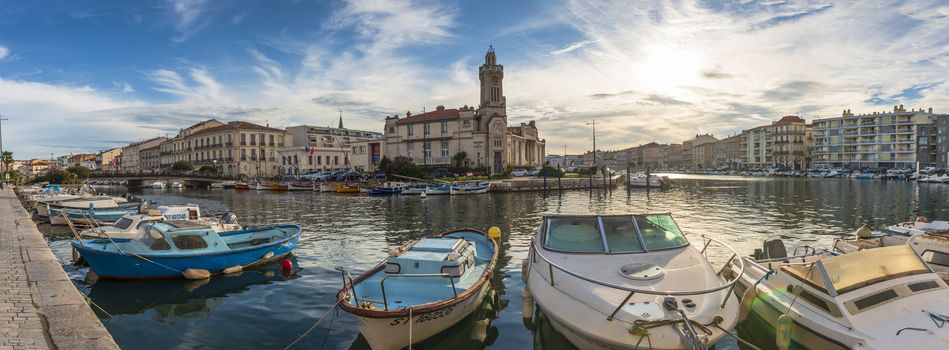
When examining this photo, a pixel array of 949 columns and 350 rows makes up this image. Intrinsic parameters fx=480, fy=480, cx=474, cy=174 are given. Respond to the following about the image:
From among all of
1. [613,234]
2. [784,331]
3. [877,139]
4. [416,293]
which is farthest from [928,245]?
[877,139]

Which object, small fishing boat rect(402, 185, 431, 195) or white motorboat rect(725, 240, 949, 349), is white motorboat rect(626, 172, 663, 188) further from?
white motorboat rect(725, 240, 949, 349)

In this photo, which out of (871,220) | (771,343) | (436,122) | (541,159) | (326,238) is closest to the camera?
(771,343)

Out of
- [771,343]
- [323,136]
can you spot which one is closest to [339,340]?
[771,343]

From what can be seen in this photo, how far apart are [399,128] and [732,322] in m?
84.5

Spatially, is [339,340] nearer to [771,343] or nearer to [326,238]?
[771,343]

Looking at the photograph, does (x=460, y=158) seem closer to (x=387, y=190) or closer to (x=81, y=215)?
(x=387, y=190)

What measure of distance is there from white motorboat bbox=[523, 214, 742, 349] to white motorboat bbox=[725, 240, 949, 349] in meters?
1.29

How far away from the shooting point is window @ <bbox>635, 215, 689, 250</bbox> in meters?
10.1

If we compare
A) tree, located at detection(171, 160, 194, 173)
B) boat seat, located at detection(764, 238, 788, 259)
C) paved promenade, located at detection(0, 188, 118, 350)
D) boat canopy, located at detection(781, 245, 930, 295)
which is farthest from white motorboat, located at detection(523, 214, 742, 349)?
tree, located at detection(171, 160, 194, 173)

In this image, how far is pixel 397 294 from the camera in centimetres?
1037

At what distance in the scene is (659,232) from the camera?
34.2ft

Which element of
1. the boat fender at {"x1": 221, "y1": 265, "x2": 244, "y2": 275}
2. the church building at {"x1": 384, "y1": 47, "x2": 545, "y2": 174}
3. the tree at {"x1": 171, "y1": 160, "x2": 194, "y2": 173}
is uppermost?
the church building at {"x1": 384, "y1": 47, "x2": 545, "y2": 174}

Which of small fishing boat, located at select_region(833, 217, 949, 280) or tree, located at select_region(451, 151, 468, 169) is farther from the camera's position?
tree, located at select_region(451, 151, 468, 169)

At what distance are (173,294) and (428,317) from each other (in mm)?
9546
